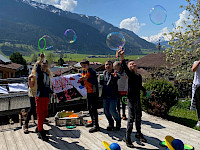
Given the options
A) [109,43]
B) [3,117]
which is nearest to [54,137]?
[3,117]

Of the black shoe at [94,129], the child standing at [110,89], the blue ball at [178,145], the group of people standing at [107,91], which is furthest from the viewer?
the black shoe at [94,129]

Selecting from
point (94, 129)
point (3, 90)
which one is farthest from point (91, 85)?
point (3, 90)

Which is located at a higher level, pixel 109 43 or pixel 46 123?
pixel 109 43

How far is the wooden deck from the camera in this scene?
447 centimetres

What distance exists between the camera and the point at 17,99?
7.80 m

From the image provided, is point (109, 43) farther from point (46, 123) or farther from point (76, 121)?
point (46, 123)

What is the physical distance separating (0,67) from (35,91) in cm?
3428

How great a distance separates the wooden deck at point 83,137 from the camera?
4.47 metres

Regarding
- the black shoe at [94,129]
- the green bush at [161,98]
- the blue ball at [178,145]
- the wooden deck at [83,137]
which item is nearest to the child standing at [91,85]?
the black shoe at [94,129]

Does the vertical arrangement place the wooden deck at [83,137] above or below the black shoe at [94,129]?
below

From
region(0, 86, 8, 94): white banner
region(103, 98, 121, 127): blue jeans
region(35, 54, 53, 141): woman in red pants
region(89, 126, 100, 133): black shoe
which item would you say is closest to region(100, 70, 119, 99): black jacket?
region(103, 98, 121, 127): blue jeans

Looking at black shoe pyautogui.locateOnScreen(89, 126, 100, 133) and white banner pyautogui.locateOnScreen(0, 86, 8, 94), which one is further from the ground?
white banner pyautogui.locateOnScreen(0, 86, 8, 94)

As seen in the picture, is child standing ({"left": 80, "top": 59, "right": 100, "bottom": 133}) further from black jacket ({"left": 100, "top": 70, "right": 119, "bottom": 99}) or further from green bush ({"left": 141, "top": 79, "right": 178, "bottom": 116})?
green bush ({"left": 141, "top": 79, "right": 178, "bottom": 116})

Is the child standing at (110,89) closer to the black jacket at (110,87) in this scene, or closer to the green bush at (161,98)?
the black jacket at (110,87)
